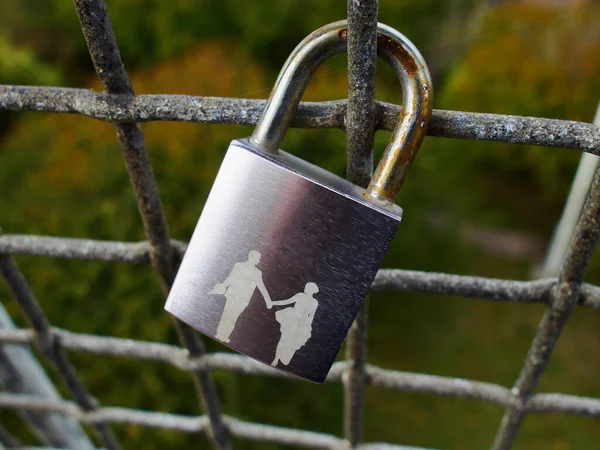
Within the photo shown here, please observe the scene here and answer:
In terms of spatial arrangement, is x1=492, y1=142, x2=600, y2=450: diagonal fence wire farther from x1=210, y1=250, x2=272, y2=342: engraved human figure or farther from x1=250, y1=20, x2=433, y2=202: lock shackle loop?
x1=210, y1=250, x2=272, y2=342: engraved human figure

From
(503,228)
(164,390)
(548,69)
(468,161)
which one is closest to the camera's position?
(164,390)

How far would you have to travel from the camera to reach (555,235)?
10.3ft

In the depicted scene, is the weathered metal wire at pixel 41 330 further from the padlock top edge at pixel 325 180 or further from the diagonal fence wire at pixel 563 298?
the diagonal fence wire at pixel 563 298

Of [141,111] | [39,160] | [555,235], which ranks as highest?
[555,235]

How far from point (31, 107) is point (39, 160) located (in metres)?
2.21

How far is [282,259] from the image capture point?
0.43m

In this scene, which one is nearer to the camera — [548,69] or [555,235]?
[548,69]

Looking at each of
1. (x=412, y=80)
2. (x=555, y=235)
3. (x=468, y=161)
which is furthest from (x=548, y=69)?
(x=412, y=80)

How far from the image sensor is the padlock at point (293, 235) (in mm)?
408

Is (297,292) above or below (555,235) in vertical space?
below

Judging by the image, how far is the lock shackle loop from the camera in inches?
15.7

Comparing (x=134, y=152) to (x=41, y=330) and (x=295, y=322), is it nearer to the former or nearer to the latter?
(x=295, y=322)

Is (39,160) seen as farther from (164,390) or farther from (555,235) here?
(555,235)

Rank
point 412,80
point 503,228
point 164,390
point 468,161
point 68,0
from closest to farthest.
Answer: point 412,80
point 164,390
point 468,161
point 503,228
point 68,0
